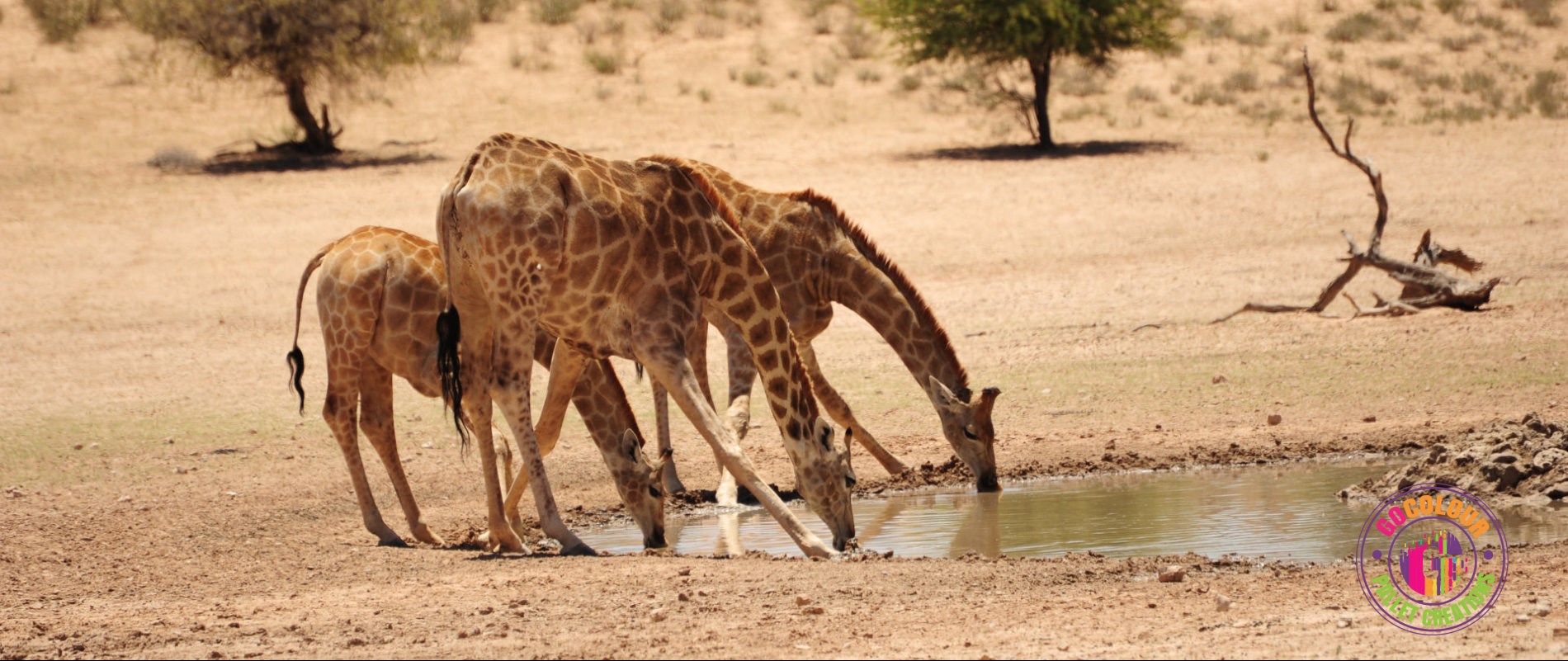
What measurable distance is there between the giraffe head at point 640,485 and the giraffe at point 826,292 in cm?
189

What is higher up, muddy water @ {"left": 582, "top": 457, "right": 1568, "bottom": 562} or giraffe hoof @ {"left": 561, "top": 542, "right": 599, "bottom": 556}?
giraffe hoof @ {"left": 561, "top": 542, "right": 599, "bottom": 556}

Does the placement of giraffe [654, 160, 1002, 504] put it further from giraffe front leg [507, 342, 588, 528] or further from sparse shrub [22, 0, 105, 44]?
sparse shrub [22, 0, 105, 44]

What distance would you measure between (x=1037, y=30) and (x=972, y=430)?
17154mm

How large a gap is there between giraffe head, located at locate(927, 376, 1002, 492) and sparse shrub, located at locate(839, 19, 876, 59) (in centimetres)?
2204

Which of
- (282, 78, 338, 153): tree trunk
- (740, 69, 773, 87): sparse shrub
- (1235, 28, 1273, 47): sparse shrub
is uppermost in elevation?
(1235, 28, 1273, 47): sparse shrub

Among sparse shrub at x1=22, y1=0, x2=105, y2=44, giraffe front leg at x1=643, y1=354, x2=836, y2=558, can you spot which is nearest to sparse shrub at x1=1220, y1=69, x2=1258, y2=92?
sparse shrub at x1=22, y1=0, x2=105, y2=44

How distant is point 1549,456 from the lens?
31.5 feet

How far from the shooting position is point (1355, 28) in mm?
33688

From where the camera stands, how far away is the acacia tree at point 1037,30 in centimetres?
2686

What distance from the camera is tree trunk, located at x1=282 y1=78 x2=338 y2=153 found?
26.1m

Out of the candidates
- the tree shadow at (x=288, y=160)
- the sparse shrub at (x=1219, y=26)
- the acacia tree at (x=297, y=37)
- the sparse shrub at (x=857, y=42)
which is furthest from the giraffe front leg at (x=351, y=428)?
the sparse shrub at (x=1219, y=26)

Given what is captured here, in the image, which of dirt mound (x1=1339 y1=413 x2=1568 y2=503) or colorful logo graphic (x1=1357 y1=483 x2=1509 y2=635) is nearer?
colorful logo graphic (x1=1357 y1=483 x2=1509 y2=635)

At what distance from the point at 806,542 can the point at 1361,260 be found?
960 centimetres

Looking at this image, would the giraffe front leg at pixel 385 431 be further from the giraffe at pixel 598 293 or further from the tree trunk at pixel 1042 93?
the tree trunk at pixel 1042 93
